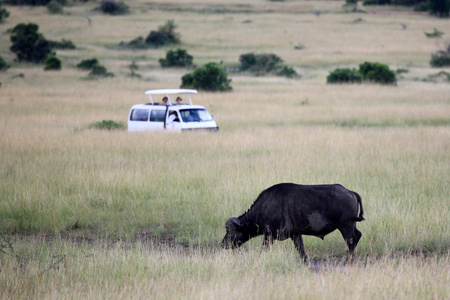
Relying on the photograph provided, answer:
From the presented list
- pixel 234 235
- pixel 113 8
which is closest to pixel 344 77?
pixel 234 235

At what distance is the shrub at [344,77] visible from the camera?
1649 inches

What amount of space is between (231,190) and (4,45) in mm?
61202

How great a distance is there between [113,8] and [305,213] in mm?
108851

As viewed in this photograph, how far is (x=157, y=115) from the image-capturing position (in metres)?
21.1

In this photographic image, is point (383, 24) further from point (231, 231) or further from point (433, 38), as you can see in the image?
point (231, 231)

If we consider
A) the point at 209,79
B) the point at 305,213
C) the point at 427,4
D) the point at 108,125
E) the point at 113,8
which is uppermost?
the point at 427,4

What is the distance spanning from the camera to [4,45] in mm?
66000

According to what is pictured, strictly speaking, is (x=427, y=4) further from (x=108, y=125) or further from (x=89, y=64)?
(x=108, y=125)

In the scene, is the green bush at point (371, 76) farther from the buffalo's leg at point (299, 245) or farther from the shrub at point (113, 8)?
the shrub at point (113, 8)

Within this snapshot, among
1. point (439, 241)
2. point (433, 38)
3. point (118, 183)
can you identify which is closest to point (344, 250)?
point (439, 241)

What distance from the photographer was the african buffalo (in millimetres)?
7312

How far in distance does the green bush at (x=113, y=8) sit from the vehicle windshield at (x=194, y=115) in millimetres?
94108

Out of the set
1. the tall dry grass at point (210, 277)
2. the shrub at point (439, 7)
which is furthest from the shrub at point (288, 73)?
the shrub at point (439, 7)

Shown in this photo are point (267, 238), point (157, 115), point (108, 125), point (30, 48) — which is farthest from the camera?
point (30, 48)
